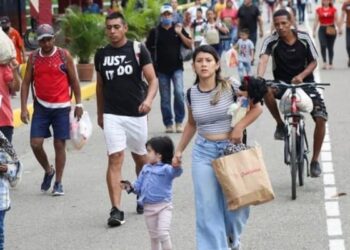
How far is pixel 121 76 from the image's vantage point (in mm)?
9688

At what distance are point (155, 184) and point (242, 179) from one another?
869 millimetres

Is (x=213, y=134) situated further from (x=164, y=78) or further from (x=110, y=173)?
(x=164, y=78)

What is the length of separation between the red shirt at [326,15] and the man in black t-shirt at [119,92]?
16318mm

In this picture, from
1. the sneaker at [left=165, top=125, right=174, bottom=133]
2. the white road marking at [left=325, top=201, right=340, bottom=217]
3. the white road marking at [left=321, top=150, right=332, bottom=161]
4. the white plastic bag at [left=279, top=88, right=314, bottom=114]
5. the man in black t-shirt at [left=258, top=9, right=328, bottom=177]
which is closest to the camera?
the white road marking at [left=325, top=201, right=340, bottom=217]

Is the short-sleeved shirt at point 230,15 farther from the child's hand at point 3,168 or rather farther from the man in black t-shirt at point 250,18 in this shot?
the child's hand at point 3,168

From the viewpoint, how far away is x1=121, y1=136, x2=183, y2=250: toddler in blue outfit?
7762 millimetres

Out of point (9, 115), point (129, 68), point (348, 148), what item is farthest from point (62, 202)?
point (348, 148)

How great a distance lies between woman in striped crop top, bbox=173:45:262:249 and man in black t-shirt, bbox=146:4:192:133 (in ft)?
25.9

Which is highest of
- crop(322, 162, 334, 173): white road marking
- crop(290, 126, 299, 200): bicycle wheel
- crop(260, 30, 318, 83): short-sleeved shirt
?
crop(260, 30, 318, 83): short-sleeved shirt

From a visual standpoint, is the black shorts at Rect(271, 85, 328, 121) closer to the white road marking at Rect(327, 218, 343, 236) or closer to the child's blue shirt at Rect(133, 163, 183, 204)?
the white road marking at Rect(327, 218, 343, 236)

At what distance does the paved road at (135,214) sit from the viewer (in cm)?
895

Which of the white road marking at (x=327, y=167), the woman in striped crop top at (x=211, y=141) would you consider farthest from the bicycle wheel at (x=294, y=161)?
the woman in striped crop top at (x=211, y=141)

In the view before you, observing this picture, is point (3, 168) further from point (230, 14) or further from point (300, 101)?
point (230, 14)

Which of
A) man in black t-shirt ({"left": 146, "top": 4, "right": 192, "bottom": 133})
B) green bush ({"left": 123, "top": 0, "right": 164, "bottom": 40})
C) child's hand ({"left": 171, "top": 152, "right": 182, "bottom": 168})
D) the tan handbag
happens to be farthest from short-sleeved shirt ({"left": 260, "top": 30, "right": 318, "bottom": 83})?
green bush ({"left": 123, "top": 0, "right": 164, "bottom": 40})
